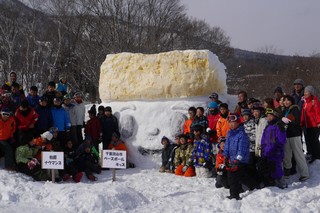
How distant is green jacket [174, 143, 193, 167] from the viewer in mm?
7793

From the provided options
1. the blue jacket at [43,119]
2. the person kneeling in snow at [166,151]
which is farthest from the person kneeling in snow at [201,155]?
the blue jacket at [43,119]

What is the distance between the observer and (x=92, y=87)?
2325cm

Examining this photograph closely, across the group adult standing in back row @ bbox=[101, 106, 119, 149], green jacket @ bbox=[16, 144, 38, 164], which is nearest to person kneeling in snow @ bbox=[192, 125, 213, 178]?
adult standing in back row @ bbox=[101, 106, 119, 149]

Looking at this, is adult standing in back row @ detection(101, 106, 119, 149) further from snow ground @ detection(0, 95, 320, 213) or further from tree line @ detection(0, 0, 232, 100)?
tree line @ detection(0, 0, 232, 100)

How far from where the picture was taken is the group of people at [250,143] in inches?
235

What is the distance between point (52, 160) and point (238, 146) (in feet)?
10.3

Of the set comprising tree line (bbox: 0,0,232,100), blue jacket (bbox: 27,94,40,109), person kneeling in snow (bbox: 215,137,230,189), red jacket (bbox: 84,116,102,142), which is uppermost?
tree line (bbox: 0,0,232,100)

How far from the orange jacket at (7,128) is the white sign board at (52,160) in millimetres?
935

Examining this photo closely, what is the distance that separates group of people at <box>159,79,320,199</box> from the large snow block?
0.95 meters

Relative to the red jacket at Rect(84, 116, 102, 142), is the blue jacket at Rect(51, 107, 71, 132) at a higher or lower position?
higher

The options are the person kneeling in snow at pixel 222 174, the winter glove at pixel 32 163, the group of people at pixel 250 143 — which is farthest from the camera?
the winter glove at pixel 32 163

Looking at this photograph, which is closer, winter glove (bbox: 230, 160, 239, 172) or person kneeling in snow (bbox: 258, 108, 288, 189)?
winter glove (bbox: 230, 160, 239, 172)

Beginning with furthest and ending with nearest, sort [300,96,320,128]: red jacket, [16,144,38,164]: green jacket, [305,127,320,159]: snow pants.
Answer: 1. [305,127,320,159]: snow pants
2. [300,96,320,128]: red jacket
3. [16,144,38,164]: green jacket

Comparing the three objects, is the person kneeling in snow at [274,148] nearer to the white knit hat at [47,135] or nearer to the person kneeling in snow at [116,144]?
the person kneeling in snow at [116,144]
